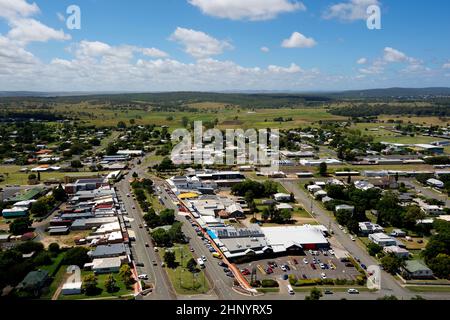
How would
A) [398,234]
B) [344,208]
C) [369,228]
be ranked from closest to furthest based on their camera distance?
[398,234] → [369,228] → [344,208]

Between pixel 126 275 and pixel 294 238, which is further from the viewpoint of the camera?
pixel 294 238

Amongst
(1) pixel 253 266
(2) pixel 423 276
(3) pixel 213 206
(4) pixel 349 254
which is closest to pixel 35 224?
(3) pixel 213 206

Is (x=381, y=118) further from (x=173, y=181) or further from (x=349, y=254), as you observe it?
(x=349, y=254)

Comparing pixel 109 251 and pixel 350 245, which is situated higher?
pixel 109 251

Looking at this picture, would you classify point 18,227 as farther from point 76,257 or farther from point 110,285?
point 110,285

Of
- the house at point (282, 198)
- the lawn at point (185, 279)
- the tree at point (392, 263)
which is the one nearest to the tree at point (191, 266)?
the lawn at point (185, 279)

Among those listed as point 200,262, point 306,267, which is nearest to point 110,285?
point 200,262
